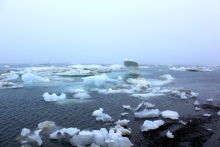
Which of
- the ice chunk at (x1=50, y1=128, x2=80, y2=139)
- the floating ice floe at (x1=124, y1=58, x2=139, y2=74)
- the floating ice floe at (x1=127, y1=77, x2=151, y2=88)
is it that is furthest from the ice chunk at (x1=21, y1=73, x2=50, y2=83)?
the floating ice floe at (x1=124, y1=58, x2=139, y2=74)

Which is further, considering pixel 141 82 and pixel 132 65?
pixel 132 65

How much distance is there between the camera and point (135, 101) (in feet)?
31.6

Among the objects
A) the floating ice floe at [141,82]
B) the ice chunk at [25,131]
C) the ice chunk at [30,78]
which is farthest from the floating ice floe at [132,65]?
the ice chunk at [25,131]

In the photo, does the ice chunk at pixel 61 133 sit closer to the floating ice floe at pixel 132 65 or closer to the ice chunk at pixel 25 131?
the ice chunk at pixel 25 131

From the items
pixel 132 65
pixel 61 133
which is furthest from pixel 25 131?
pixel 132 65

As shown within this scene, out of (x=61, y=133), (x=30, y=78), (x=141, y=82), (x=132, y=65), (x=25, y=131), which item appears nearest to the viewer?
(x=61, y=133)

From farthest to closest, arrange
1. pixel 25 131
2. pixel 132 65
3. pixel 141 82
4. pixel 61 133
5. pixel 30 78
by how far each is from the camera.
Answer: pixel 132 65 → pixel 30 78 → pixel 141 82 → pixel 25 131 → pixel 61 133

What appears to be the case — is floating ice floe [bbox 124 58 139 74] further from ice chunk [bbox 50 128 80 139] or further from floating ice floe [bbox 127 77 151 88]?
ice chunk [bbox 50 128 80 139]

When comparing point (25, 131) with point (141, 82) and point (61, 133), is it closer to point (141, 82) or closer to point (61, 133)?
point (61, 133)

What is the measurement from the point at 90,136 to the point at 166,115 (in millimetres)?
3633

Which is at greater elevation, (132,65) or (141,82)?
(132,65)

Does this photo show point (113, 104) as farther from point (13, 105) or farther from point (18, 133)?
point (13, 105)

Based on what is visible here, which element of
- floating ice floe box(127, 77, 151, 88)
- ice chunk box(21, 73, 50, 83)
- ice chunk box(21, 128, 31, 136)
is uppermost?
ice chunk box(21, 73, 50, 83)

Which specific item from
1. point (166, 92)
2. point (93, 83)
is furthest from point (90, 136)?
point (93, 83)
